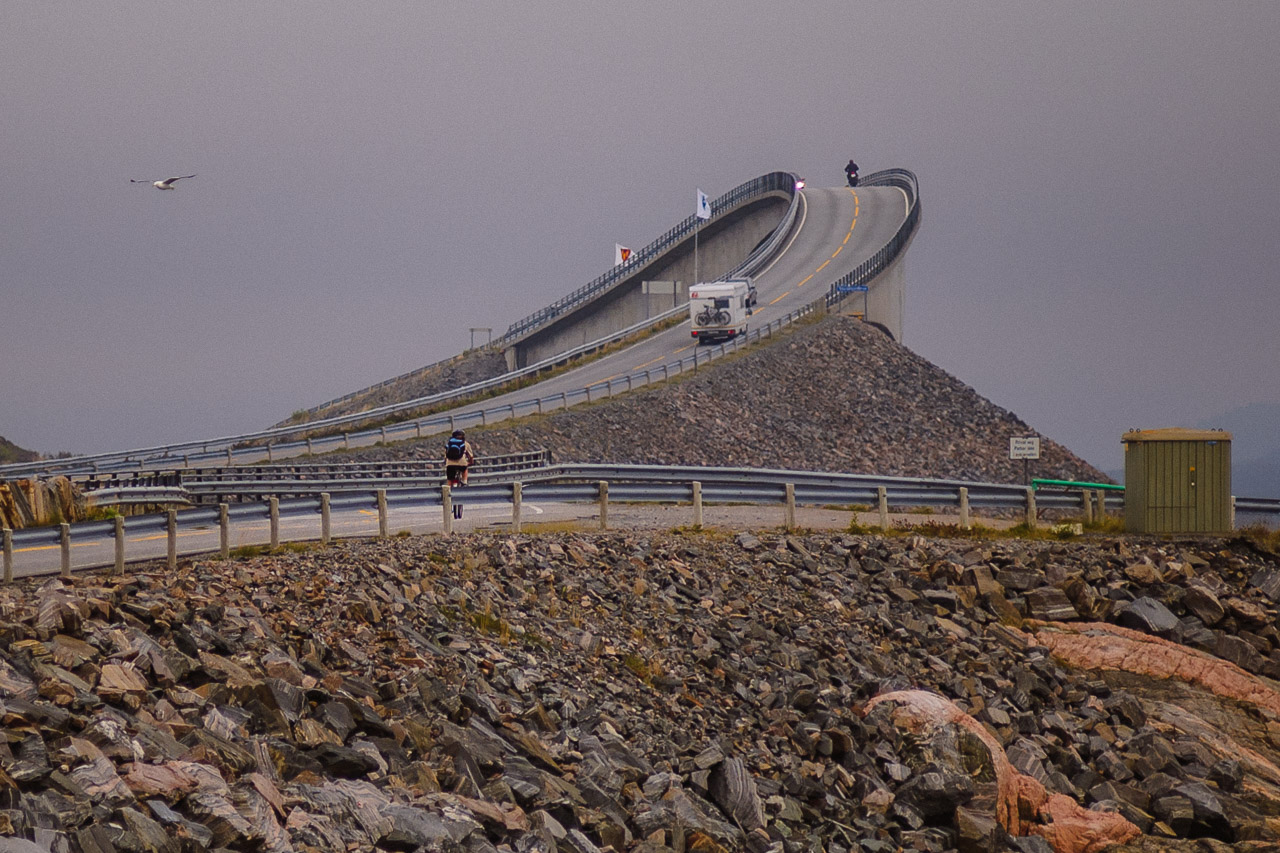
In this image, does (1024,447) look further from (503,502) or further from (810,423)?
(810,423)

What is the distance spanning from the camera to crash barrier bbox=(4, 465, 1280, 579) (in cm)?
1709

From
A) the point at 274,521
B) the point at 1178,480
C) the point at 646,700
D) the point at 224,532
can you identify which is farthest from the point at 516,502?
the point at 1178,480

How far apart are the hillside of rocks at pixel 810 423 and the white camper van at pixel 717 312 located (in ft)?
8.96

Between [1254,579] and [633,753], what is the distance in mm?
15568

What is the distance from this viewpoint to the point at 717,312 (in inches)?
2447

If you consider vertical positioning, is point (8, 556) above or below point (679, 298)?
below

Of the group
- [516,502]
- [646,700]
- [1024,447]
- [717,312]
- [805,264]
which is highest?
[805,264]

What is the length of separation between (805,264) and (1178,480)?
54.9m

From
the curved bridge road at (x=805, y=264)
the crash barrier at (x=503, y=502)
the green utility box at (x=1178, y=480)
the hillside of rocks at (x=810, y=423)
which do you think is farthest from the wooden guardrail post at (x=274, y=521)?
the curved bridge road at (x=805, y=264)

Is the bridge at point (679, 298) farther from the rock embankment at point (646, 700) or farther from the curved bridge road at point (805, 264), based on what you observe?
the rock embankment at point (646, 700)

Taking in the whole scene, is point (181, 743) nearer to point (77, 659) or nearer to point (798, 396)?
point (77, 659)

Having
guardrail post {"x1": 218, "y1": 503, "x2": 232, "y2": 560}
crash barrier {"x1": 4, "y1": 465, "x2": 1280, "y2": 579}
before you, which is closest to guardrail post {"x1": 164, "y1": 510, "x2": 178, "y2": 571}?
crash barrier {"x1": 4, "y1": 465, "x2": 1280, "y2": 579}

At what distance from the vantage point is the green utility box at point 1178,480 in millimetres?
23766

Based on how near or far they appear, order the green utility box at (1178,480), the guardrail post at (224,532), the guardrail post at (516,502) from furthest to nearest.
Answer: the green utility box at (1178,480), the guardrail post at (516,502), the guardrail post at (224,532)
